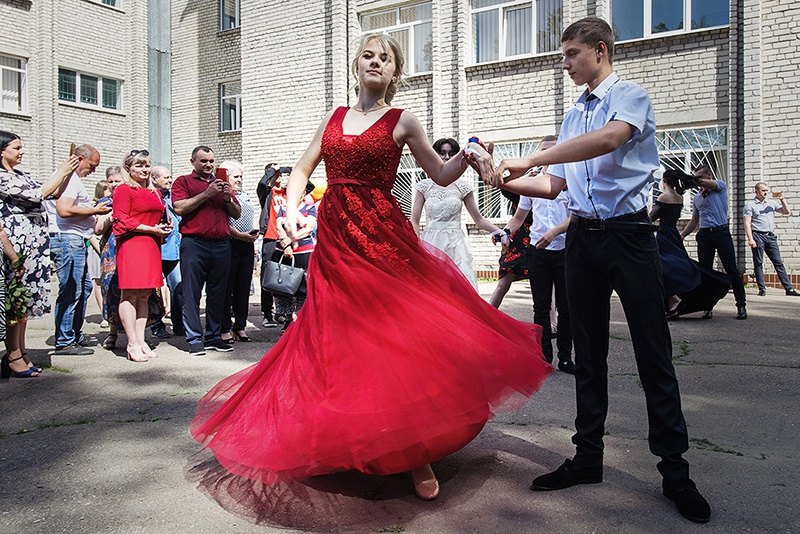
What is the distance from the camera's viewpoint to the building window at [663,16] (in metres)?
13.8

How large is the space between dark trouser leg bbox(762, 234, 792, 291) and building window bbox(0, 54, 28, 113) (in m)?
21.3

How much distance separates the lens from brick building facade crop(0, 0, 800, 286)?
1316 cm

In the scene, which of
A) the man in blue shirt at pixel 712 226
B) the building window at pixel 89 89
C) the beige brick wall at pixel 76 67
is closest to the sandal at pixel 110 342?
the man in blue shirt at pixel 712 226

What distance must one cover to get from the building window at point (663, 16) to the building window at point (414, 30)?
4.85 m

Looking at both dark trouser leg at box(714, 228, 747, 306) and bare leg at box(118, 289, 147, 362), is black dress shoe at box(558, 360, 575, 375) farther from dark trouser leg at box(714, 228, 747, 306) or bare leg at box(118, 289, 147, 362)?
dark trouser leg at box(714, 228, 747, 306)

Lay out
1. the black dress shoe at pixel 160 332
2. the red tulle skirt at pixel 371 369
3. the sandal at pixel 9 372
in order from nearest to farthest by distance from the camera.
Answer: the red tulle skirt at pixel 371 369 → the sandal at pixel 9 372 → the black dress shoe at pixel 160 332

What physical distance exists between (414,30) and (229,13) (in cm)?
850

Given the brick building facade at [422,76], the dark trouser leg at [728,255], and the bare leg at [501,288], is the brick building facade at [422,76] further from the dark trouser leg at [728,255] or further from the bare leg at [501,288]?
the dark trouser leg at [728,255]

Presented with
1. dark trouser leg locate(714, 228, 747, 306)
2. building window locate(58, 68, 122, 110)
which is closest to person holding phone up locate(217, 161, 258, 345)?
dark trouser leg locate(714, 228, 747, 306)

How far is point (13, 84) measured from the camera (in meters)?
21.0

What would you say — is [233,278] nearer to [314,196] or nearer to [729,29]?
[314,196]

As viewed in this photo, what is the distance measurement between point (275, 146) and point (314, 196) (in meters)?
11.2

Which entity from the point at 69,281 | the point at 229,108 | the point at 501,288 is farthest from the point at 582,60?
the point at 229,108

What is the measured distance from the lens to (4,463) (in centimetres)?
376
